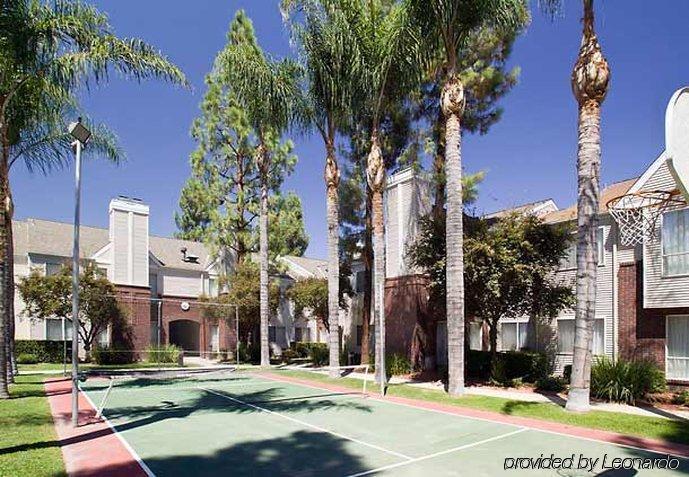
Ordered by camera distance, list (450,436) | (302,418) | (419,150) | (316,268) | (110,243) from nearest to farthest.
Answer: (450,436) < (302,418) < (419,150) < (110,243) < (316,268)

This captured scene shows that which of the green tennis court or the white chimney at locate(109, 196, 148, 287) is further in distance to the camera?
the white chimney at locate(109, 196, 148, 287)

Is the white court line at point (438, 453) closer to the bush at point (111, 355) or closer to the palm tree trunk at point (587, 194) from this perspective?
the palm tree trunk at point (587, 194)

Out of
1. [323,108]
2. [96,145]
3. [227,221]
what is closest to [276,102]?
[323,108]

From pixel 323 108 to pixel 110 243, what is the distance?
64.8ft

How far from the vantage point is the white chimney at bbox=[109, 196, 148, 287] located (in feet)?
113

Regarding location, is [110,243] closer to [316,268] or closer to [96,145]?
[96,145]

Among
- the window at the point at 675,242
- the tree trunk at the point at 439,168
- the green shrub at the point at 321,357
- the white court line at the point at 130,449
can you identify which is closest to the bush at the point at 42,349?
the green shrub at the point at 321,357

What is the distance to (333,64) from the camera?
A: 21.5 metres

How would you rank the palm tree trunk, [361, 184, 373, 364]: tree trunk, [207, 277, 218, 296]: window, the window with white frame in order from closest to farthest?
the palm tree trunk → the window with white frame → [361, 184, 373, 364]: tree trunk → [207, 277, 218, 296]: window

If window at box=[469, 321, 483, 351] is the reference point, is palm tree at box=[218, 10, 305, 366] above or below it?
above

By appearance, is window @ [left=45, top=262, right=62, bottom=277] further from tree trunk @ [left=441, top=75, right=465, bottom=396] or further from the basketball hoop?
the basketball hoop

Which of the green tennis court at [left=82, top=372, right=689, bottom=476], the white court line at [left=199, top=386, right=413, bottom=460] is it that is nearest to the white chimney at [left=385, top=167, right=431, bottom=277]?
the green tennis court at [left=82, top=372, right=689, bottom=476]

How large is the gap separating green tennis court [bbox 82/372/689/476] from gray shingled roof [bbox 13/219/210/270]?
20.9 metres

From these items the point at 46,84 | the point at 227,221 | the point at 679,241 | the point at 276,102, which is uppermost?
the point at 276,102
